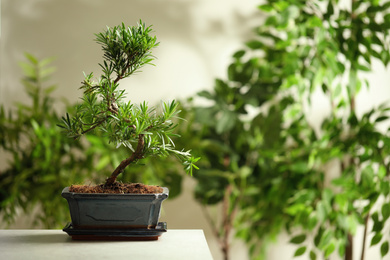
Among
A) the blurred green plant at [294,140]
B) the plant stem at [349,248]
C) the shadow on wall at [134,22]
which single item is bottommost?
the plant stem at [349,248]

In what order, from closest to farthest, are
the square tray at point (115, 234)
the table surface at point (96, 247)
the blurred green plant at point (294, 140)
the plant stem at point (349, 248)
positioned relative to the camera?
the table surface at point (96, 247)
the square tray at point (115, 234)
the blurred green plant at point (294, 140)
the plant stem at point (349, 248)

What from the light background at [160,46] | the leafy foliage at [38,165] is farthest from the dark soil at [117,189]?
the light background at [160,46]

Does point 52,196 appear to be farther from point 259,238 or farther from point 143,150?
point 143,150

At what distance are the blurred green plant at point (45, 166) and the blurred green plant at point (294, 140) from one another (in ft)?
0.86

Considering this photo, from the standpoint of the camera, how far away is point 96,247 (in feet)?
2.94

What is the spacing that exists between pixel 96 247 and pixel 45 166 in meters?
1.14

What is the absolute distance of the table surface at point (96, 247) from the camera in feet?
2.74

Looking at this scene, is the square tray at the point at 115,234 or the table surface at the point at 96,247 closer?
the table surface at the point at 96,247

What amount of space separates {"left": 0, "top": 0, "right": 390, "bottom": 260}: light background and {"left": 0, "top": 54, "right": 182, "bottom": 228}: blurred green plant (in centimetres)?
16

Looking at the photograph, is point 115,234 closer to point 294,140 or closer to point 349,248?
point 294,140

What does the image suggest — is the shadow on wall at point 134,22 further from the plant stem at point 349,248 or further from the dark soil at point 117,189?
the dark soil at point 117,189

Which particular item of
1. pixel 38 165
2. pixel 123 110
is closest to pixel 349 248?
pixel 38 165

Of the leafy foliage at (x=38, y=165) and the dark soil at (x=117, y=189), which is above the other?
the dark soil at (x=117, y=189)

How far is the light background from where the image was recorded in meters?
2.32
